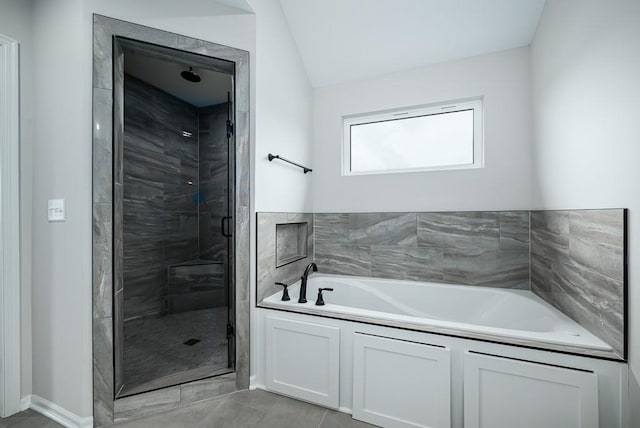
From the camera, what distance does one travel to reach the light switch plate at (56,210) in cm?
153

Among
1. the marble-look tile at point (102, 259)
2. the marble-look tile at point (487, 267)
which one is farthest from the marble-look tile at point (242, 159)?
the marble-look tile at point (487, 267)

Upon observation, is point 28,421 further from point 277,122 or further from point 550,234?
point 550,234

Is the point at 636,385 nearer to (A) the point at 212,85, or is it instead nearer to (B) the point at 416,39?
(B) the point at 416,39

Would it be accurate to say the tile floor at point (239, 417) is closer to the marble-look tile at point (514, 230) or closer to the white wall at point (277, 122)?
the white wall at point (277, 122)

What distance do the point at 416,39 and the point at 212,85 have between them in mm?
2199

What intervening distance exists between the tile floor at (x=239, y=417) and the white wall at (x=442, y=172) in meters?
1.68

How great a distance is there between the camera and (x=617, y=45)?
1184 millimetres

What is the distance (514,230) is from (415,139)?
1151 millimetres

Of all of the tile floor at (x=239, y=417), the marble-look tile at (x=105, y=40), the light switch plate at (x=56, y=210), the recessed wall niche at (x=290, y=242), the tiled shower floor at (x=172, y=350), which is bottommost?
the tile floor at (x=239, y=417)

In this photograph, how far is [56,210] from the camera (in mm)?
1551

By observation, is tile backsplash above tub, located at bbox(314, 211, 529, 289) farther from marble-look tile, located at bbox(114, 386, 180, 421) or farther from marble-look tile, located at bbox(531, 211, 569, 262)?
marble-look tile, located at bbox(114, 386, 180, 421)

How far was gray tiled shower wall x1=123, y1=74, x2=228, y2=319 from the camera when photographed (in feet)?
9.63

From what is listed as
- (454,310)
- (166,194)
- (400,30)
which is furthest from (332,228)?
(166,194)

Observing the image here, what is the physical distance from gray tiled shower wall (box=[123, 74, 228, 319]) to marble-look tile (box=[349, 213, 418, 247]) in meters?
1.83
